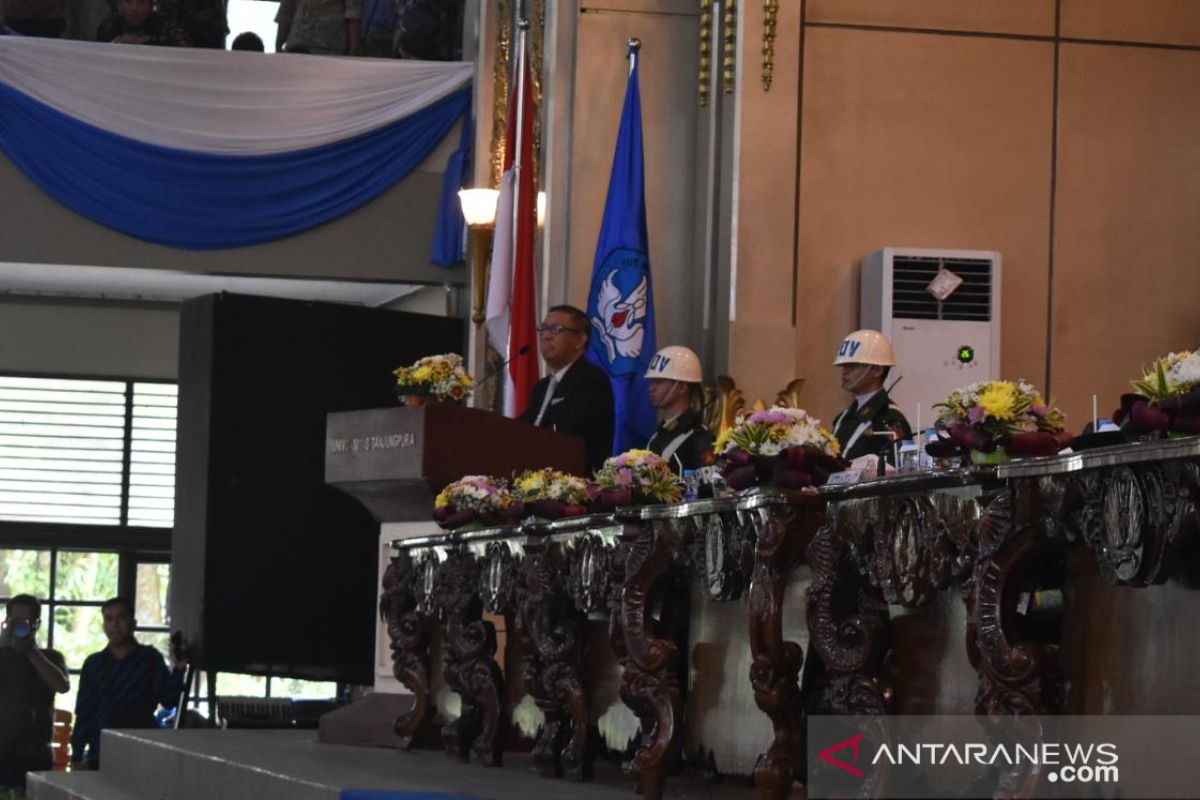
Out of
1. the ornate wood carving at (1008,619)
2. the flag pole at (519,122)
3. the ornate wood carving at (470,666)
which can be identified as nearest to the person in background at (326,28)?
the flag pole at (519,122)

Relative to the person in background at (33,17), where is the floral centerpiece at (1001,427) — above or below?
below

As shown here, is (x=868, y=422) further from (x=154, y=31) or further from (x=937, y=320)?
(x=154, y=31)

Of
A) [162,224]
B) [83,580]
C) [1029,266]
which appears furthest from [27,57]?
[1029,266]

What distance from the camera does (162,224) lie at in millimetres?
11172

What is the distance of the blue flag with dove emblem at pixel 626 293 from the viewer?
28.7ft

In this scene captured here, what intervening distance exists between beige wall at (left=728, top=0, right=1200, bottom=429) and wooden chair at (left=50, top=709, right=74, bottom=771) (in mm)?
5160

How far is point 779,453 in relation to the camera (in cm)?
407

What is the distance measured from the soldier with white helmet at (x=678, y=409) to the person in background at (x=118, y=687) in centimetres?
→ 281

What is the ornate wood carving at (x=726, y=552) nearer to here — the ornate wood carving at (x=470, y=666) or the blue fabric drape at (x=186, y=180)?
the ornate wood carving at (x=470, y=666)

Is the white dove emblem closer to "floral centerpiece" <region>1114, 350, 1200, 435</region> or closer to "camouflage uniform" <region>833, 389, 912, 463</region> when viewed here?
"camouflage uniform" <region>833, 389, 912, 463</region>

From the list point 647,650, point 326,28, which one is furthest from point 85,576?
point 647,650

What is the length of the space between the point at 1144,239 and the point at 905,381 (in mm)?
1196

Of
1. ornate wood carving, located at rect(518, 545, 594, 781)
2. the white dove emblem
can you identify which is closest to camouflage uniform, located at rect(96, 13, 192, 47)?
the white dove emblem

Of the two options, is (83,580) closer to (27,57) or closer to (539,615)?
(27,57)
